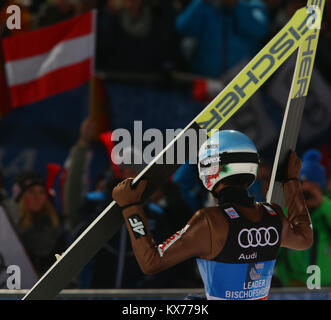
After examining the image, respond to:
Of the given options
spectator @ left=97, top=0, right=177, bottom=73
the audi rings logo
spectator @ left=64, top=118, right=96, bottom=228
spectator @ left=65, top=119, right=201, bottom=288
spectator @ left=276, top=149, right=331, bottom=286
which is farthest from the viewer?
spectator @ left=97, top=0, right=177, bottom=73

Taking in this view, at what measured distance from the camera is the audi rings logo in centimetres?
408

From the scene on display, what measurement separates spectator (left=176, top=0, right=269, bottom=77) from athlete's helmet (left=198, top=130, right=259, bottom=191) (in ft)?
12.3

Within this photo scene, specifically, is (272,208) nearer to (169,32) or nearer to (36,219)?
(36,219)

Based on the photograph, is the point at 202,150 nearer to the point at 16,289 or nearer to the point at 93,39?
the point at 16,289

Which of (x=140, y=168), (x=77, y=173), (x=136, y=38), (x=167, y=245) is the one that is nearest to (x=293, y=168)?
(x=167, y=245)

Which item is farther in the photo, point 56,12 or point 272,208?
point 56,12

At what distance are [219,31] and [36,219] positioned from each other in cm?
281

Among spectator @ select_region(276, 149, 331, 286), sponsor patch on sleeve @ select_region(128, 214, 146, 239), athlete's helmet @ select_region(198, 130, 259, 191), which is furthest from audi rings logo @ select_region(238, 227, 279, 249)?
spectator @ select_region(276, 149, 331, 286)

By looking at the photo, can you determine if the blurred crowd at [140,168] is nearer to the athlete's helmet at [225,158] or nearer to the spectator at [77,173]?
the spectator at [77,173]

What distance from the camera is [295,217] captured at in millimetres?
4449

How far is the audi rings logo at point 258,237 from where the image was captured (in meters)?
4.08

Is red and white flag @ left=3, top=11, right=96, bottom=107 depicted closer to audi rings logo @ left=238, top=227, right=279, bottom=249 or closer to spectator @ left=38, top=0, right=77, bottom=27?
spectator @ left=38, top=0, right=77, bottom=27

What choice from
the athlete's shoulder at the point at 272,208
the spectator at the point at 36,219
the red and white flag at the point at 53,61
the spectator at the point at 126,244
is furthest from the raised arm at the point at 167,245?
the red and white flag at the point at 53,61
